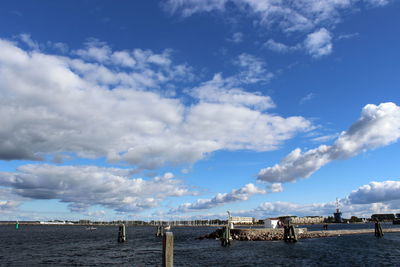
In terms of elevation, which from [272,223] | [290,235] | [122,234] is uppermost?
[272,223]

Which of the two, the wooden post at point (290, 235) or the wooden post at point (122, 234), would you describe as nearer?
the wooden post at point (290, 235)

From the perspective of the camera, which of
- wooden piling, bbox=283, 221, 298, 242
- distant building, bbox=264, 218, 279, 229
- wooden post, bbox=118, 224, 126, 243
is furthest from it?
distant building, bbox=264, 218, 279, 229

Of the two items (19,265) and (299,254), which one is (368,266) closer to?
(299,254)

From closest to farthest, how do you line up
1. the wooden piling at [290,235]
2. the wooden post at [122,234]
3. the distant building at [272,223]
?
the wooden piling at [290,235] < the wooden post at [122,234] < the distant building at [272,223]

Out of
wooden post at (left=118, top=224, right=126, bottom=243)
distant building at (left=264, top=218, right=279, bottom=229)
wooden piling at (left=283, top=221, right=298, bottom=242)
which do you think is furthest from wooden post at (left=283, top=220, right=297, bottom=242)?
wooden post at (left=118, top=224, right=126, bottom=243)

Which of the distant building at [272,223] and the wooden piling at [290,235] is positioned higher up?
the distant building at [272,223]

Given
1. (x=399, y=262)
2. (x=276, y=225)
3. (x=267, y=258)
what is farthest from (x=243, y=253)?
(x=276, y=225)

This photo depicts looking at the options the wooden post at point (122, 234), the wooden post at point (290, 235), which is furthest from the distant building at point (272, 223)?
the wooden post at point (122, 234)

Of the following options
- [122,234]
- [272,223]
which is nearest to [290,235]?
[272,223]

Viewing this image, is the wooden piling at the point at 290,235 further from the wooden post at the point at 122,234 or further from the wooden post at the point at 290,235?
the wooden post at the point at 122,234

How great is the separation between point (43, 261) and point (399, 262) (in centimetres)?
4931

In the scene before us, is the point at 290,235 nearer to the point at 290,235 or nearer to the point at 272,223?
the point at 290,235

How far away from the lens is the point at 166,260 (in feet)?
56.9

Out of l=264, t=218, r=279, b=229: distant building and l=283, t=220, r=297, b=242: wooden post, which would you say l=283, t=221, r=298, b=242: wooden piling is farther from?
l=264, t=218, r=279, b=229: distant building
